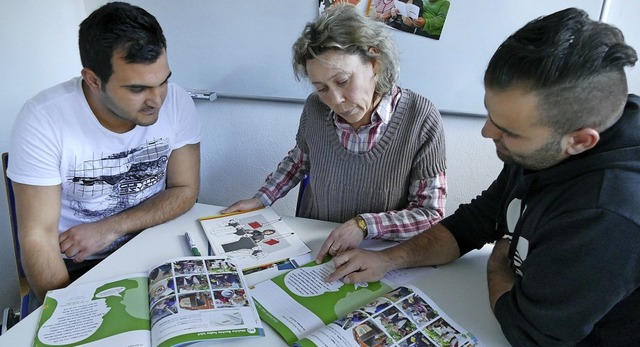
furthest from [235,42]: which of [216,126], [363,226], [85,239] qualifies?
[363,226]

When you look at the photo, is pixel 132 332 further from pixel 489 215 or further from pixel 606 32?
pixel 606 32

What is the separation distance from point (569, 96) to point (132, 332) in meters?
0.88

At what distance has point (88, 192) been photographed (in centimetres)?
137

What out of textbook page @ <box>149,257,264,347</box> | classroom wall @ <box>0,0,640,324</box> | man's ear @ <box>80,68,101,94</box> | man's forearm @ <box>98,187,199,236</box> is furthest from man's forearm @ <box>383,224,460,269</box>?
man's ear @ <box>80,68,101,94</box>

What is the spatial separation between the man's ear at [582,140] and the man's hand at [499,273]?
33 cm

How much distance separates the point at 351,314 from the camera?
85 cm

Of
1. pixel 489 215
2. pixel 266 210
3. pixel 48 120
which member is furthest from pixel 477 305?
pixel 48 120

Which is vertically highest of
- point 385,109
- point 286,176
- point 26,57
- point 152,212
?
point 385,109

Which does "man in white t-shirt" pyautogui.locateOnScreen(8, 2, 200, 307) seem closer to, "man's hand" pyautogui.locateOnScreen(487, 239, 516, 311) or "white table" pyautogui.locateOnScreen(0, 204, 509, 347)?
"white table" pyautogui.locateOnScreen(0, 204, 509, 347)

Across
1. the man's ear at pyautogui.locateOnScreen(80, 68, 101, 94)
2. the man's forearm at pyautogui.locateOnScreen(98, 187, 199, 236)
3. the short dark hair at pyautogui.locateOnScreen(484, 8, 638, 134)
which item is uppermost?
the short dark hair at pyautogui.locateOnScreen(484, 8, 638, 134)

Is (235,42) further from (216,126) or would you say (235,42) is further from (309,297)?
(309,297)

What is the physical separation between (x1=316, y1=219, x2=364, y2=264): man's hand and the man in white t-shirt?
21.0 inches

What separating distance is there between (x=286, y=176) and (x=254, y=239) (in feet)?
1.23

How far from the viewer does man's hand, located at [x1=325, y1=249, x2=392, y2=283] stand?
3.25 ft
